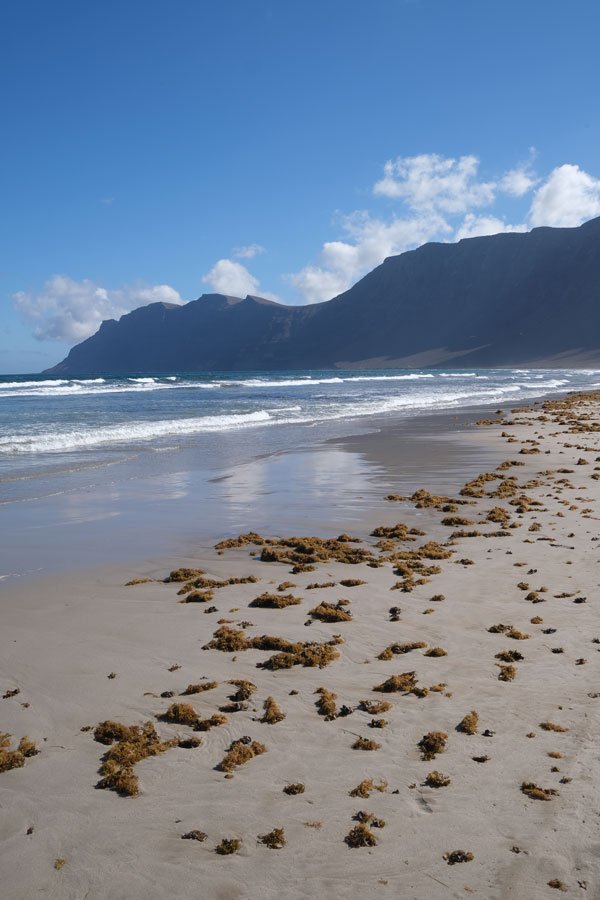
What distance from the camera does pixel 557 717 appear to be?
→ 175 inches

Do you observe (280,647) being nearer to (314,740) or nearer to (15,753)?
(314,740)

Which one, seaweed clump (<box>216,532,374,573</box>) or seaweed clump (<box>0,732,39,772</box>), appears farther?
seaweed clump (<box>216,532,374,573</box>)

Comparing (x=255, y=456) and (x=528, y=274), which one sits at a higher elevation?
→ (x=528, y=274)

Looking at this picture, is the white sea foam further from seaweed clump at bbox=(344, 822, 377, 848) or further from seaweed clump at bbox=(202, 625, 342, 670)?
A: seaweed clump at bbox=(344, 822, 377, 848)

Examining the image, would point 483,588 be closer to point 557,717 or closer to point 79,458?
point 557,717

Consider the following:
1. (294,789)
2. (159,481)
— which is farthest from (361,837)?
(159,481)

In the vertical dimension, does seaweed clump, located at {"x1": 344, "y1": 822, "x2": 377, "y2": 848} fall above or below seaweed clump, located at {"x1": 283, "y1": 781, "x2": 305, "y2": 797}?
below

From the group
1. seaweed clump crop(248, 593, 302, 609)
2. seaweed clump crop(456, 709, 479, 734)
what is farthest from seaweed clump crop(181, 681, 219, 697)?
seaweed clump crop(456, 709, 479, 734)

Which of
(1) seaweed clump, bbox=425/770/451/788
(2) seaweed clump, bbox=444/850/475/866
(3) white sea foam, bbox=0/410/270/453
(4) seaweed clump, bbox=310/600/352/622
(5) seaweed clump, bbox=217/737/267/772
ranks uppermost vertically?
(3) white sea foam, bbox=0/410/270/453

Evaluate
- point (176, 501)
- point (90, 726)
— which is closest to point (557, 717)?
point (90, 726)

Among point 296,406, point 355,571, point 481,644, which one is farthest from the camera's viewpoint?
point 296,406

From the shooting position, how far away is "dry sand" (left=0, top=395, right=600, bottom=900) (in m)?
3.22

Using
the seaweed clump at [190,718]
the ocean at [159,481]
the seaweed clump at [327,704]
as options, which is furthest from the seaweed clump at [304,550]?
the seaweed clump at [190,718]

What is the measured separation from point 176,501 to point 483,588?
21.4 feet
